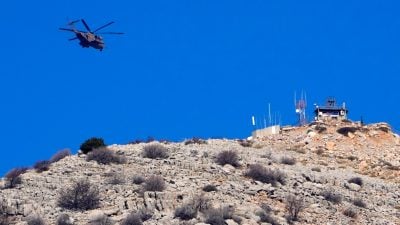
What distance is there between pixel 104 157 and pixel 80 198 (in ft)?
27.7

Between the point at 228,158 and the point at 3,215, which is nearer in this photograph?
the point at 3,215

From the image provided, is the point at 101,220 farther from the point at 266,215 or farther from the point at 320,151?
the point at 320,151

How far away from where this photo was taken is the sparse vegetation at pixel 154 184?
5197 centimetres

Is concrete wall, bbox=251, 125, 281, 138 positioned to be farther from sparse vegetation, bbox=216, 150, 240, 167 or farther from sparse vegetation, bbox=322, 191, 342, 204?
sparse vegetation, bbox=322, 191, 342, 204

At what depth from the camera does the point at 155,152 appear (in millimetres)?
60719

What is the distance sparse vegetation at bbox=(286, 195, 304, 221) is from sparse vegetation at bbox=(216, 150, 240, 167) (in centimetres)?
681

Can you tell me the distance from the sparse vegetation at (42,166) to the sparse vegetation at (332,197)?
14.3 meters

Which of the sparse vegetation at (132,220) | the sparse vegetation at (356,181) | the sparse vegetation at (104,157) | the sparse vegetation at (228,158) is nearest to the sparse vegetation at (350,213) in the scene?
the sparse vegetation at (356,181)

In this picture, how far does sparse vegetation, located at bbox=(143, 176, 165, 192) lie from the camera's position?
5197cm

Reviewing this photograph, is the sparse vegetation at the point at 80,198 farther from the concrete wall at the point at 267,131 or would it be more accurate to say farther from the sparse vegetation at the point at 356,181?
the concrete wall at the point at 267,131

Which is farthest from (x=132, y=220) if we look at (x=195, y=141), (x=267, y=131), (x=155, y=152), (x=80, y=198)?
(x=267, y=131)

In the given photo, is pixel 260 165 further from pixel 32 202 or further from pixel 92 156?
pixel 32 202

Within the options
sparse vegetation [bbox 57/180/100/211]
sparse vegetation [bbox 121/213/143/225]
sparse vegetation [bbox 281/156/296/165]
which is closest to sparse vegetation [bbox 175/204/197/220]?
sparse vegetation [bbox 121/213/143/225]

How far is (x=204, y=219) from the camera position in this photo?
158 feet
